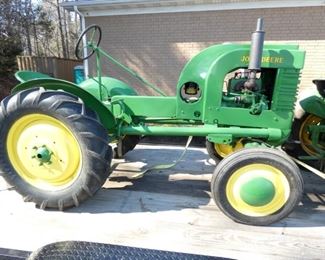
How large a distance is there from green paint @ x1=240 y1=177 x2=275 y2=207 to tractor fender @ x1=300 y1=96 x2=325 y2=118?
4.53 ft

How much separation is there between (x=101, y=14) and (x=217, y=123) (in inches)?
258

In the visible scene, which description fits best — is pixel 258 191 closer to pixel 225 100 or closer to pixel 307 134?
pixel 225 100

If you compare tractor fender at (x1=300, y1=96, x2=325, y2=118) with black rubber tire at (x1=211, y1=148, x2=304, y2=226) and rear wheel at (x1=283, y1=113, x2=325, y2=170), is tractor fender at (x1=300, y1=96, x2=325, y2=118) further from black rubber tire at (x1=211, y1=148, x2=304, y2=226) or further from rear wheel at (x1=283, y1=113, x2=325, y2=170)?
black rubber tire at (x1=211, y1=148, x2=304, y2=226)

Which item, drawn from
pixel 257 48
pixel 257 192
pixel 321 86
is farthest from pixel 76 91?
pixel 321 86

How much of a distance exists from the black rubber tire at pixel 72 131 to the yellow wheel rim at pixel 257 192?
105 cm

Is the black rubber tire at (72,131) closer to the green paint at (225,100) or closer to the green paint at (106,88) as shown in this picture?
the green paint at (225,100)

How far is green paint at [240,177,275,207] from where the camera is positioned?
2.61m

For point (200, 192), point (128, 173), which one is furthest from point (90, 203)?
point (200, 192)

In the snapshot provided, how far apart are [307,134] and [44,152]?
285 cm

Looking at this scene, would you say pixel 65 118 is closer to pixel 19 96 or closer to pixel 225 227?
pixel 19 96

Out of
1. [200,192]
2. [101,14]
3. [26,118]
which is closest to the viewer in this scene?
[26,118]

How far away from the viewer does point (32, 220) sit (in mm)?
2727

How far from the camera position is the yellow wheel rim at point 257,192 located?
104 inches

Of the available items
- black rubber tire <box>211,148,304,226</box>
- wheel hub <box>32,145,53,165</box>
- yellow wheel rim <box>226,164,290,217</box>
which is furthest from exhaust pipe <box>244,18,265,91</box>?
wheel hub <box>32,145,53,165</box>
